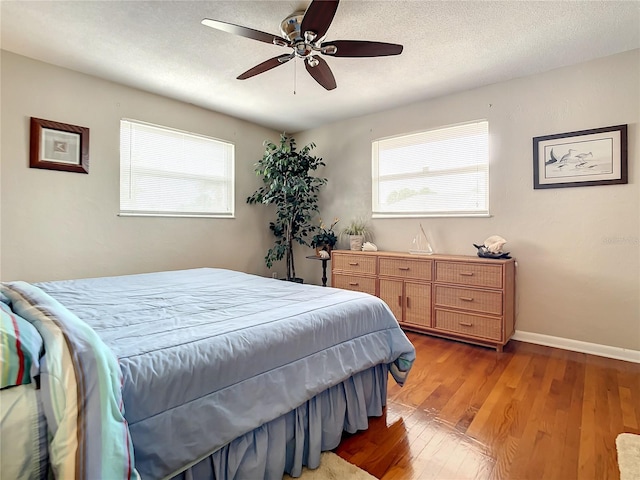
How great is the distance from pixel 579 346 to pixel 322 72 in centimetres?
315

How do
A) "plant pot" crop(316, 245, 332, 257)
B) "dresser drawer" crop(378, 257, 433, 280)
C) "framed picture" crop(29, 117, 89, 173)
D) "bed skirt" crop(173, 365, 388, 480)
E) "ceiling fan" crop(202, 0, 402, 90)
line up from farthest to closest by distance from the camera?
"plant pot" crop(316, 245, 332, 257) < "dresser drawer" crop(378, 257, 433, 280) < "framed picture" crop(29, 117, 89, 173) < "ceiling fan" crop(202, 0, 402, 90) < "bed skirt" crop(173, 365, 388, 480)

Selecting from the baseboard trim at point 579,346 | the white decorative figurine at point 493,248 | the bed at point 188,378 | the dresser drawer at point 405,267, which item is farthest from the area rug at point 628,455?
the dresser drawer at point 405,267

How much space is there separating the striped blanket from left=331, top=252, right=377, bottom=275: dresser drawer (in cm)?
291

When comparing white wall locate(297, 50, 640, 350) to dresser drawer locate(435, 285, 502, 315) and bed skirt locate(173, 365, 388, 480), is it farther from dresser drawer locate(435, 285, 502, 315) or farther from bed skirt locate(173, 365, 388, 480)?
bed skirt locate(173, 365, 388, 480)

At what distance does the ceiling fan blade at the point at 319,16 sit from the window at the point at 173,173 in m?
2.39

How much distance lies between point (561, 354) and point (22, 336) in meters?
3.47

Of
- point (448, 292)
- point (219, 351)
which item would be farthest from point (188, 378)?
point (448, 292)

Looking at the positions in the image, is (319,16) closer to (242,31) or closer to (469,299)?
(242,31)

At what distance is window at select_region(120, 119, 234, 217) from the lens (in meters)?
3.36

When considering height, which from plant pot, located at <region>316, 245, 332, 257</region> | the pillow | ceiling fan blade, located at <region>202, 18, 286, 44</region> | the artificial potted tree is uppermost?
ceiling fan blade, located at <region>202, 18, 286, 44</region>

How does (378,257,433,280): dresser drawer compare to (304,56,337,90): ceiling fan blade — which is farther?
(378,257,433,280): dresser drawer

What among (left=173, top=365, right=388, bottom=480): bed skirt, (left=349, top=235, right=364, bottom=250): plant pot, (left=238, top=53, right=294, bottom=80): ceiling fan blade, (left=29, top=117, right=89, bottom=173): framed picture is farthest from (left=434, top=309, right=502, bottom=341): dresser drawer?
(left=29, top=117, right=89, bottom=173): framed picture

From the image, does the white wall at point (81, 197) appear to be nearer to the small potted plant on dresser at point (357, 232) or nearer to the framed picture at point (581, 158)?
the small potted plant on dresser at point (357, 232)

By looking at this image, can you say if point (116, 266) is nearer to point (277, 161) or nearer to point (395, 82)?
point (277, 161)
